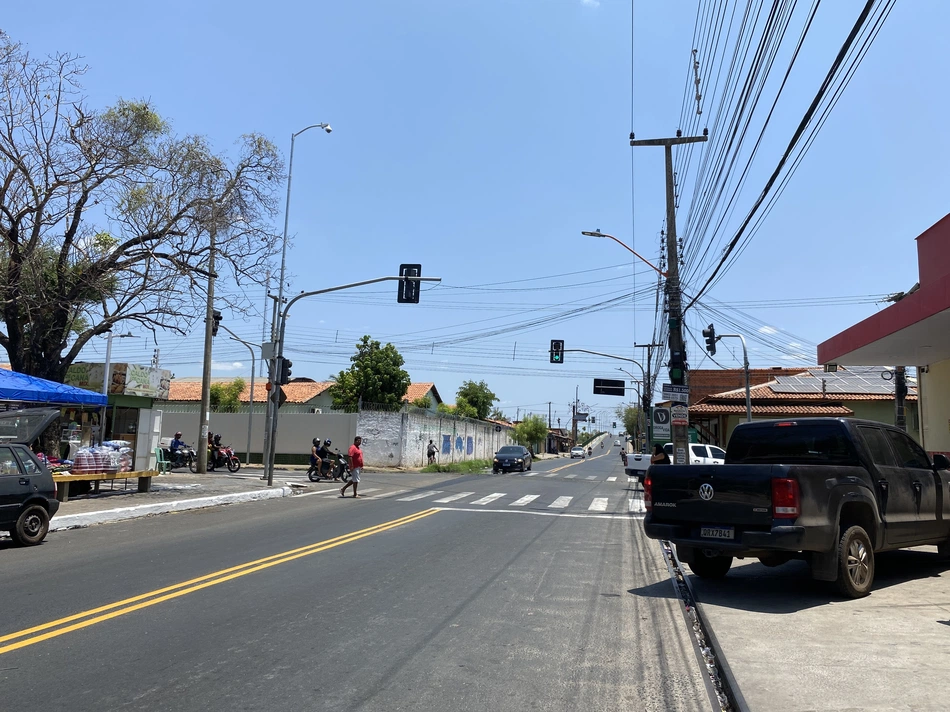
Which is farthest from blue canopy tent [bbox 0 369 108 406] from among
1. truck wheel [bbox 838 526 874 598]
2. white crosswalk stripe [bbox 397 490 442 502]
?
truck wheel [bbox 838 526 874 598]

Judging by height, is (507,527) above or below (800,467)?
below

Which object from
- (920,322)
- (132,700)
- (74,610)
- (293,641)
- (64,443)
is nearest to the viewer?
(132,700)

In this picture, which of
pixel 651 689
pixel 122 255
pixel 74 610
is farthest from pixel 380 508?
pixel 651 689

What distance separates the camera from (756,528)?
7.64 metres

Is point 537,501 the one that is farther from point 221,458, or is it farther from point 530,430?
point 530,430

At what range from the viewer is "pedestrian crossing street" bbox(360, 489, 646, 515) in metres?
19.9

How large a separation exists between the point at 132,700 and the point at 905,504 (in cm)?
852

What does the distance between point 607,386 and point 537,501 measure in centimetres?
3530

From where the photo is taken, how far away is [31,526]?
1164cm

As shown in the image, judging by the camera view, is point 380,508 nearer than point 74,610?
No

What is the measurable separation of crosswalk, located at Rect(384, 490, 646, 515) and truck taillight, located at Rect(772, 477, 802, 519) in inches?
460

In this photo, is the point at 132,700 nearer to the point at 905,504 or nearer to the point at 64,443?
the point at 905,504

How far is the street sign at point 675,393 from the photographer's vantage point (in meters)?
18.2

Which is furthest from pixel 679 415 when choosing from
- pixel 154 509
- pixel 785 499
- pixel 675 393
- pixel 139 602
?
pixel 139 602
